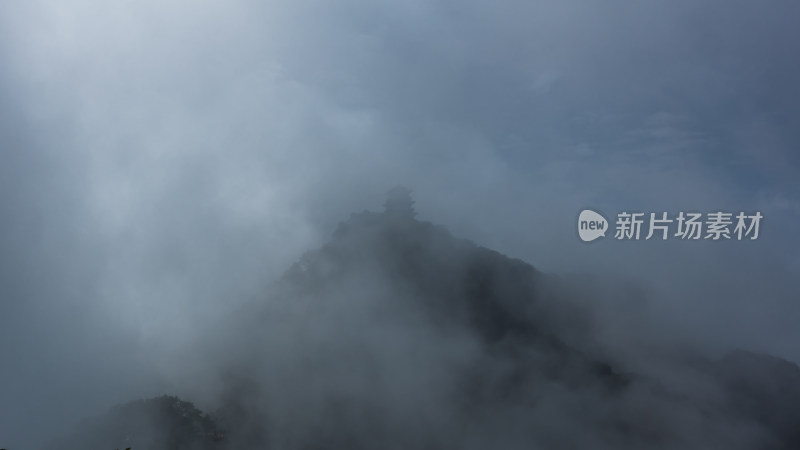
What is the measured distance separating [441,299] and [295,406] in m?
56.2

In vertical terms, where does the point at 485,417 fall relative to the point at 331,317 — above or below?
below

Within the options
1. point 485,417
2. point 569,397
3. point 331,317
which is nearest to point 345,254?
point 331,317

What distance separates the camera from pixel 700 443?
139500 mm

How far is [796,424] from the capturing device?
147m

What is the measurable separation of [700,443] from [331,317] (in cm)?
10031

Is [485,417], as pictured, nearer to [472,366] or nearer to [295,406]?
[472,366]

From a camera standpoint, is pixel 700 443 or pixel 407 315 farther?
pixel 407 315

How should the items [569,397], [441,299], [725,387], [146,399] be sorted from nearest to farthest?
[146,399] < [569,397] < [725,387] < [441,299]

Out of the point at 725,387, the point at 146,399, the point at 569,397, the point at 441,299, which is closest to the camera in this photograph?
the point at 146,399

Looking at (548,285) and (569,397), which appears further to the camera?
(548,285)

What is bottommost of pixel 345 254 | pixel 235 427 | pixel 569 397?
pixel 235 427

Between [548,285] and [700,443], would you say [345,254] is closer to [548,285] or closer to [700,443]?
[548,285]

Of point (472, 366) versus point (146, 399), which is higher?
point (472, 366)

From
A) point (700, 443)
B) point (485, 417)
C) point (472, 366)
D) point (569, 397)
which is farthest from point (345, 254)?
point (700, 443)
